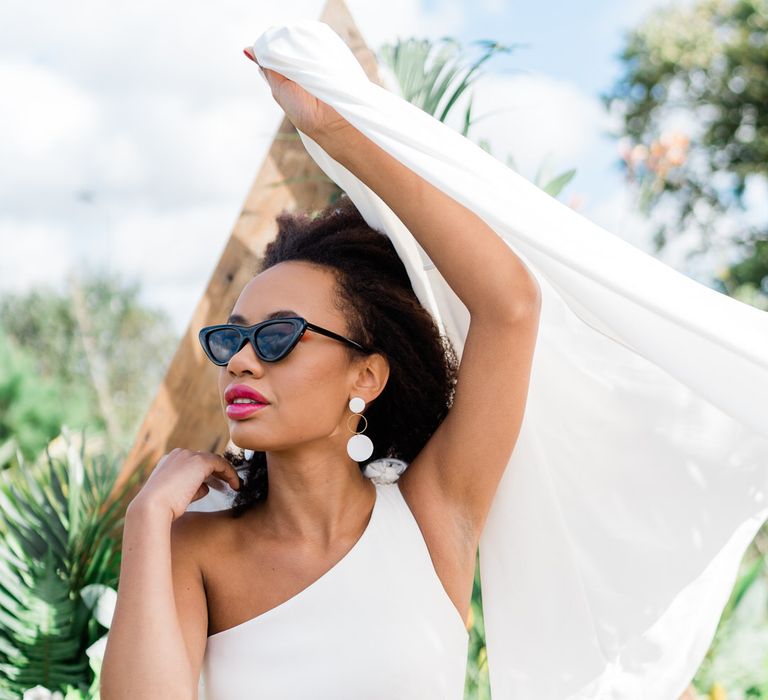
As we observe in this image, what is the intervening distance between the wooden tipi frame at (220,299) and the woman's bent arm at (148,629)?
180 cm

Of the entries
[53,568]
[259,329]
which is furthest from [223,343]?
[53,568]

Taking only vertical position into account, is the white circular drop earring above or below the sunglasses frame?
→ below

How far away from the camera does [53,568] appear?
340 centimetres

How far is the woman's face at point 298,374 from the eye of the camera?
6.47 feet

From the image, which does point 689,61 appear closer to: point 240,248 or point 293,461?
point 240,248

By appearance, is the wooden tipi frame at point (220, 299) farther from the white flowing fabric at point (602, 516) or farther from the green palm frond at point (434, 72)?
the white flowing fabric at point (602, 516)

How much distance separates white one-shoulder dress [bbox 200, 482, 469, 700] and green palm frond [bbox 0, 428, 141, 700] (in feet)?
5.33

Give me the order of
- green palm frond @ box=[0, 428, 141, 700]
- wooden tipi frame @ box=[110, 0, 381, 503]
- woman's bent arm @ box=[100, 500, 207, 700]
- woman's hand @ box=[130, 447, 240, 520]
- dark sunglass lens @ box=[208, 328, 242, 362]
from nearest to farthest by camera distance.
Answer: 1. woman's bent arm @ box=[100, 500, 207, 700]
2. woman's hand @ box=[130, 447, 240, 520]
3. dark sunglass lens @ box=[208, 328, 242, 362]
4. green palm frond @ box=[0, 428, 141, 700]
5. wooden tipi frame @ box=[110, 0, 381, 503]

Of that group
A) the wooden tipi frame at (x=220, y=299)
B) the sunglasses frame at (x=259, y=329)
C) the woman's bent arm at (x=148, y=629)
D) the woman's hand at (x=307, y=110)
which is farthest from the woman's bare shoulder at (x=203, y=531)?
the wooden tipi frame at (x=220, y=299)

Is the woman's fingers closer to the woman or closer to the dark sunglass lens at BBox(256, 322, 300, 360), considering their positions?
the woman

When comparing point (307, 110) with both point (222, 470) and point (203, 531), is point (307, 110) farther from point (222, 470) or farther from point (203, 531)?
point (203, 531)

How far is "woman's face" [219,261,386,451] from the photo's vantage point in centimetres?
197

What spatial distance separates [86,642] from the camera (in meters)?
3.51

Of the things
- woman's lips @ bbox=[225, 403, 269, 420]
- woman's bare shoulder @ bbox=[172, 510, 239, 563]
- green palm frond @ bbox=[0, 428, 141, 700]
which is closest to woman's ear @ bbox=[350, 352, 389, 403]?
woman's lips @ bbox=[225, 403, 269, 420]
